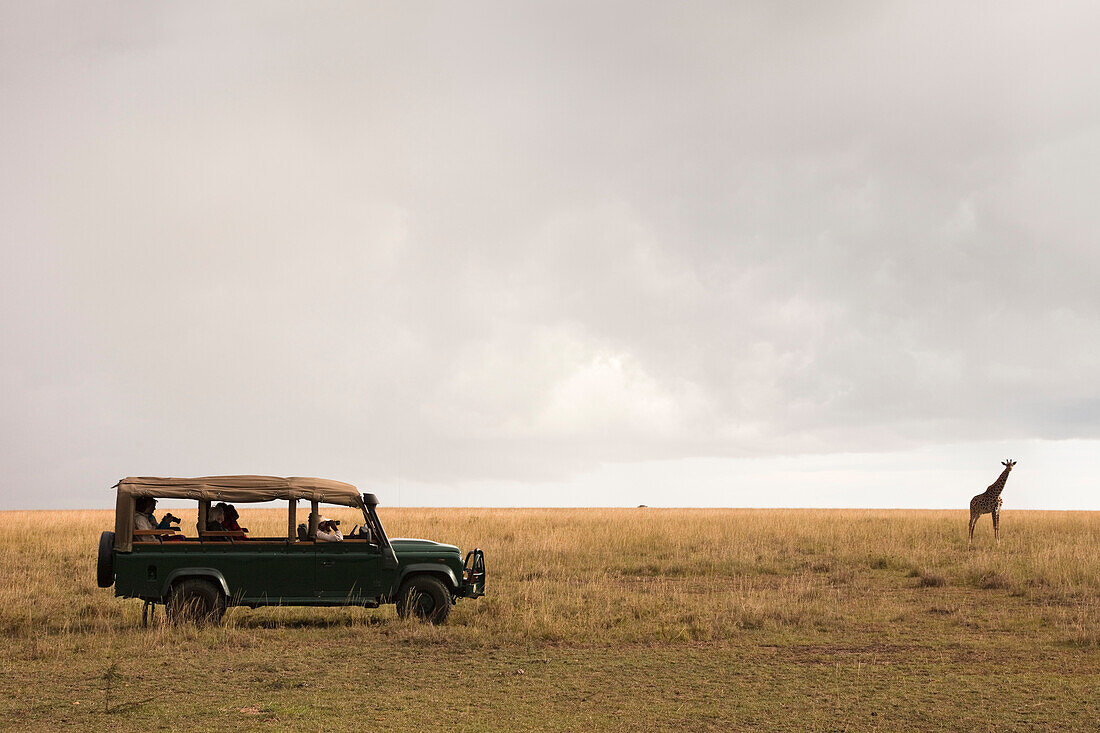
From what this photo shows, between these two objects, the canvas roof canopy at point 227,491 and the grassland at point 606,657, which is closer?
the grassland at point 606,657

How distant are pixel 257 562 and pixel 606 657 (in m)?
5.45

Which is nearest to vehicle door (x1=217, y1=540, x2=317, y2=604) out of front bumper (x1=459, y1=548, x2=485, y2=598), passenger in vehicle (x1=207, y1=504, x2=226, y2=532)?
passenger in vehicle (x1=207, y1=504, x2=226, y2=532)

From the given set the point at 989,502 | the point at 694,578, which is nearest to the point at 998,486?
the point at 989,502

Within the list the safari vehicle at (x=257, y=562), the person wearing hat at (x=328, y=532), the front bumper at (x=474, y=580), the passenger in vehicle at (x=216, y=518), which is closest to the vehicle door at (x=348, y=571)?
the safari vehicle at (x=257, y=562)

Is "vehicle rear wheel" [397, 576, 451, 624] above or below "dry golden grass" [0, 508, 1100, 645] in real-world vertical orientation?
above

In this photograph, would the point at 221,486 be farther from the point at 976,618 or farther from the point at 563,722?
the point at 976,618

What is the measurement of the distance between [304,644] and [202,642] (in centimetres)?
140

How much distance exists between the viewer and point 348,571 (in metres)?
13.8

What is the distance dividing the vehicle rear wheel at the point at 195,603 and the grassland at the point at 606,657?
40 centimetres

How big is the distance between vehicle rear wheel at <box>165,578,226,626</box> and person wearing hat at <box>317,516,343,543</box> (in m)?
1.67

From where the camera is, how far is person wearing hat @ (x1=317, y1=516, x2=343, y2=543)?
14047 millimetres

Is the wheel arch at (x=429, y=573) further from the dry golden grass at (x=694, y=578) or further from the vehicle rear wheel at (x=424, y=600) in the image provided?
the dry golden grass at (x=694, y=578)

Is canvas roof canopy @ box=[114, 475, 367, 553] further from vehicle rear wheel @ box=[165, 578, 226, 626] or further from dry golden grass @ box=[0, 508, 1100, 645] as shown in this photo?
dry golden grass @ box=[0, 508, 1100, 645]

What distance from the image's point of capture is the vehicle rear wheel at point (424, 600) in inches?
554
